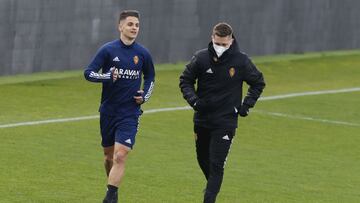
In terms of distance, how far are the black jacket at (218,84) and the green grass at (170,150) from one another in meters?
1.35

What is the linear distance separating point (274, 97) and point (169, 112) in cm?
343

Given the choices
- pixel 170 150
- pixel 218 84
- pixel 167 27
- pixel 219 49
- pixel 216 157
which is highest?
pixel 219 49

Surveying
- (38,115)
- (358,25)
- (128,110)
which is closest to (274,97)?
(38,115)

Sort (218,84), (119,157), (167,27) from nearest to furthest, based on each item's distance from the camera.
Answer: (119,157)
(218,84)
(167,27)

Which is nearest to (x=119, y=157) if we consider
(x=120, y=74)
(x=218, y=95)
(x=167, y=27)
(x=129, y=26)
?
(x=120, y=74)

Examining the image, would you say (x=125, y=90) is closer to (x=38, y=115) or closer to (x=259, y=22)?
(x=38, y=115)

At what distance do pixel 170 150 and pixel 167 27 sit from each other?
Answer: 31.4 ft

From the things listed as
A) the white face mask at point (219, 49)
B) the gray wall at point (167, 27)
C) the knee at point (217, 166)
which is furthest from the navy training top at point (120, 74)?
the gray wall at point (167, 27)

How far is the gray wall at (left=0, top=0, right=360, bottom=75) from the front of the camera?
79.6ft

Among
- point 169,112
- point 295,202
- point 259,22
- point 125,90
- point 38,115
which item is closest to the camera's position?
point 125,90

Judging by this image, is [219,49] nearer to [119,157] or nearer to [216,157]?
[216,157]

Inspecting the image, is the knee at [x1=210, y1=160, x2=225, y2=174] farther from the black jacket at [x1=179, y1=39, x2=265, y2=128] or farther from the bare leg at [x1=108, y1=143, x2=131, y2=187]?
the bare leg at [x1=108, y1=143, x2=131, y2=187]

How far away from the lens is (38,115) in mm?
20344

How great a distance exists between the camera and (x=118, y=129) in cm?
1306
